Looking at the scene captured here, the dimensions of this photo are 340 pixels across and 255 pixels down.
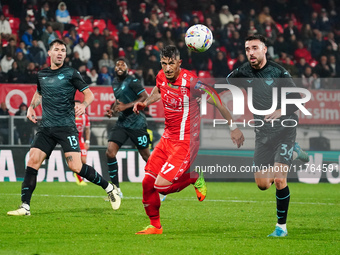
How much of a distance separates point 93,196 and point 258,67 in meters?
5.61

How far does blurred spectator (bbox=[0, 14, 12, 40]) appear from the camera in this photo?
1964 centimetres

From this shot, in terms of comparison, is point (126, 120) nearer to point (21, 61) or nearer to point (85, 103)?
point (85, 103)

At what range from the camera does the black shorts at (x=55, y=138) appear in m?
8.80

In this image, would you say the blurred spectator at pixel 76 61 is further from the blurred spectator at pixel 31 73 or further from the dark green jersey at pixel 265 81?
the dark green jersey at pixel 265 81

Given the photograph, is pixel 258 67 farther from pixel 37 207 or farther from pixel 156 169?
pixel 37 207

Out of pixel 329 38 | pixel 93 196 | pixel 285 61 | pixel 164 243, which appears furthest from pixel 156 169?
pixel 329 38

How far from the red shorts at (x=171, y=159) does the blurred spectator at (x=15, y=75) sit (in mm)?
11289

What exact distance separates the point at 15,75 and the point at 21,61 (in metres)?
0.61

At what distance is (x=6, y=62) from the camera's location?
18375 mm

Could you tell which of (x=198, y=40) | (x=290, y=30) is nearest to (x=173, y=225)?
(x=198, y=40)

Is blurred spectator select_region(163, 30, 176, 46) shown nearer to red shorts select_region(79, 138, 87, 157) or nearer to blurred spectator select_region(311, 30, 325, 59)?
blurred spectator select_region(311, 30, 325, 59)

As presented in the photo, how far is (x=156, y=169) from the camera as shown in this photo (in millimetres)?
7219

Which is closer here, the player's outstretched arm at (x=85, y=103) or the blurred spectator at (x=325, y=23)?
the player's outstretched arm at (x=85, y=103)

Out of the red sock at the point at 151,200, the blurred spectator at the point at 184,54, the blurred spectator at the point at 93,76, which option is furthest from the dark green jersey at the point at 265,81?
the blurred spectator at the point at 184,54
